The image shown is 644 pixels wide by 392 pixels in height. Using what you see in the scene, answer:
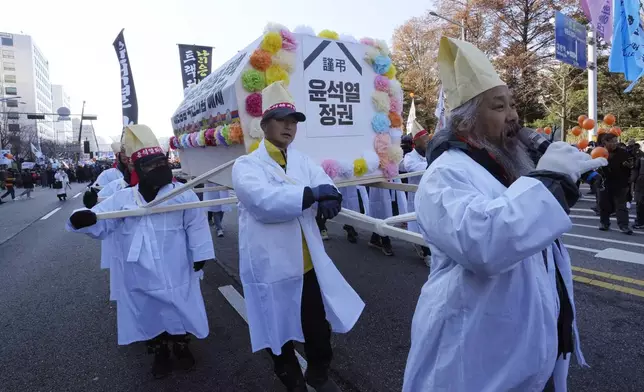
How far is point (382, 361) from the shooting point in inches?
121

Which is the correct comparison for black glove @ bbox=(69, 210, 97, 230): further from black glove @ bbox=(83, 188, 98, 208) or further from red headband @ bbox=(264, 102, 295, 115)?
red headband @ bbox=(264, 102, 295, 115)

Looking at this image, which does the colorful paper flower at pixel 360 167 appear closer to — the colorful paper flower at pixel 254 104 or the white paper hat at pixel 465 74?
the colorful paper flower at pixel 254 104

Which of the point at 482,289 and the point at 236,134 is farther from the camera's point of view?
the point at 236,134

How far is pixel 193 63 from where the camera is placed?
34.7 feet

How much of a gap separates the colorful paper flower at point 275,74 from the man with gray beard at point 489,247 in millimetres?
1716

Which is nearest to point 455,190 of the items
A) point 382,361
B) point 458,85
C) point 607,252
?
point 458,85

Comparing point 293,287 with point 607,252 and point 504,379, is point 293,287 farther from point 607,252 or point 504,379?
point 607,252

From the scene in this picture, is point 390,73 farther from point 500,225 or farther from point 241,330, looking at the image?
point 500,225

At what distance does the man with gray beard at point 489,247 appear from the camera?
1.12 m

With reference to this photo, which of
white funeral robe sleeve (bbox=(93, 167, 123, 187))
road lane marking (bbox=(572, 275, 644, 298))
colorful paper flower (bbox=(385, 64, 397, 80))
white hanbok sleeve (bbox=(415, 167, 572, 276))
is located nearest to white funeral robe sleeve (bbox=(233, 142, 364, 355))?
white hanbok sleeve (bbox=(415, 167, 572, 276))

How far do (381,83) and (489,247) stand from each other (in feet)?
9.23

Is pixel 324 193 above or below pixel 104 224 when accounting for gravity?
above

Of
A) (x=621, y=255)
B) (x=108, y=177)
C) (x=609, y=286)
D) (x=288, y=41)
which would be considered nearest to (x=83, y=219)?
(x=288, y=41)

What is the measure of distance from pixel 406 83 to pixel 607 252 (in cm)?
2239
